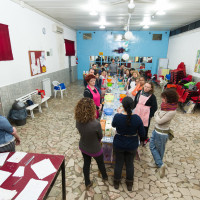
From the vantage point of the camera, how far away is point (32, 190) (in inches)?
54.7

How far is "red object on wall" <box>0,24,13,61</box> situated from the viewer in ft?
12.7

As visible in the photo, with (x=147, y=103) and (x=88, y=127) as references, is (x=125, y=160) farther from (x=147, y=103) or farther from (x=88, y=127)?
(x=147, y=103)

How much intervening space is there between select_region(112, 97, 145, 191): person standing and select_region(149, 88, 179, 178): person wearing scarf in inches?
25.4

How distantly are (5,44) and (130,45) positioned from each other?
26.9 feet

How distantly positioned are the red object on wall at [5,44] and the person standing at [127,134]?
3684 mm

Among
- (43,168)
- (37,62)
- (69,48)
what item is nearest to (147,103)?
(43,168)

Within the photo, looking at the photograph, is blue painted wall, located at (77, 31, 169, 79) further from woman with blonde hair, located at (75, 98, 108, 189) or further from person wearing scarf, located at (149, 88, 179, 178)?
woman with blonde hair, located at (75, 98, 108, 189)

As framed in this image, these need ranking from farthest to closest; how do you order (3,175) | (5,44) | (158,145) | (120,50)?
(120,50), (5,44), (158,145), (3,175)

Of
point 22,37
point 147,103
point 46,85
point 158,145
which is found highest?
point 22,37

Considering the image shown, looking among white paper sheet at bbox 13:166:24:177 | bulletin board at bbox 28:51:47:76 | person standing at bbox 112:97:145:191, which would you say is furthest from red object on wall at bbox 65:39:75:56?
white paper sheet at bbox 13:166:24:177

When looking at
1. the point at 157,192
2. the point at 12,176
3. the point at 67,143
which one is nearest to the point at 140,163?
the point at 157,192

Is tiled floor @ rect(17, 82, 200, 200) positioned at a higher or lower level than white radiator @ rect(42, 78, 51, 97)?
lower

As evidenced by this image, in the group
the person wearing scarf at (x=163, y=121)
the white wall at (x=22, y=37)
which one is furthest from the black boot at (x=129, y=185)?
the white wall at (x=22, y=37)

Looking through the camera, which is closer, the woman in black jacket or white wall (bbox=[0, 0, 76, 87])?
the woman in black jacket
